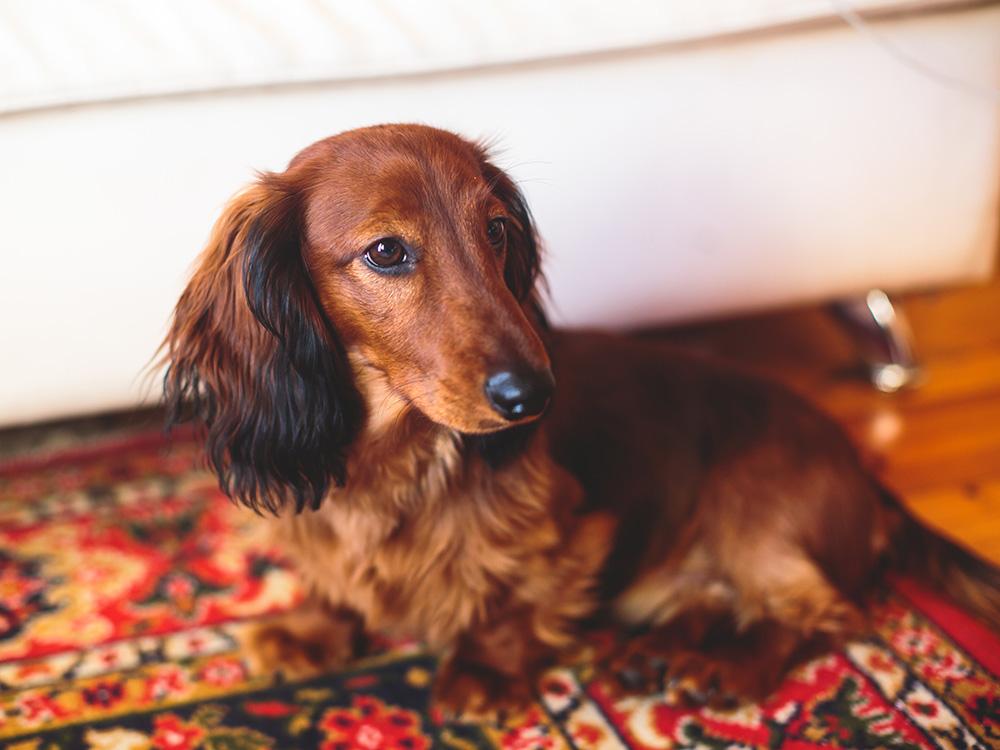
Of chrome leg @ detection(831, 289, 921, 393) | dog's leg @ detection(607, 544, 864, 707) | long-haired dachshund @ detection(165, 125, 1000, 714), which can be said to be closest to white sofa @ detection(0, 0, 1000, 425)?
chrome leg @ detection(831, 289, 921, 393)

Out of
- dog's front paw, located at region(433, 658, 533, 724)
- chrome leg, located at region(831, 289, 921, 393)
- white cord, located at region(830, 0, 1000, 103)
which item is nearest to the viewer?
dog's front paw, located at region(433, 658, 533, 724)

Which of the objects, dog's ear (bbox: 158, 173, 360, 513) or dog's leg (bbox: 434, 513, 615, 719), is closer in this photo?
dog's ear (bbox: 158, 173, 360, 513)

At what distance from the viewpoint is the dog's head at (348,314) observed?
107cm

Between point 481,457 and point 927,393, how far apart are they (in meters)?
1.20

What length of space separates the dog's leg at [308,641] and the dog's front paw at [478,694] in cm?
14

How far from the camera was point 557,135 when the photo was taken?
65.1 inches

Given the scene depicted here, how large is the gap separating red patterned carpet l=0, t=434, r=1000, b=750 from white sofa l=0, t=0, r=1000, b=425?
280mm

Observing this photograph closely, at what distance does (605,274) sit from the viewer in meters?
1.77

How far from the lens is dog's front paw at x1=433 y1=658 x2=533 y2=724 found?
1.29 meters

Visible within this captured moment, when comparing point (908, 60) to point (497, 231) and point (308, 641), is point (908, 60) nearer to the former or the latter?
point (497, 231)

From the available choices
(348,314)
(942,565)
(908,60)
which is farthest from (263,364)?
(908,60)

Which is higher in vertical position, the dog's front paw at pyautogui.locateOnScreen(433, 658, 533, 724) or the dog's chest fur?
the dog's chest fur

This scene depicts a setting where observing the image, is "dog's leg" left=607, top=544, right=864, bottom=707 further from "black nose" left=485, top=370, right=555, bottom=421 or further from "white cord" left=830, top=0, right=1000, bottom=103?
"white cord" left=830, top=0, right=1000, bottom=103

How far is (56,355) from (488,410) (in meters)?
0.89
